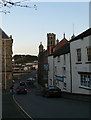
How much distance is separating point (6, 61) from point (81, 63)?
31.6 meters

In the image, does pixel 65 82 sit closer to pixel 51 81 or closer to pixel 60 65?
pixel 60 65

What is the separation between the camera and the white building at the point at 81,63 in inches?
947

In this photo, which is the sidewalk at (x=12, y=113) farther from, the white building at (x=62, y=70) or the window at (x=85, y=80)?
the white building at (x=62, y=70)

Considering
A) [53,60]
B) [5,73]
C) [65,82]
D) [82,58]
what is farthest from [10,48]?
[82,58]

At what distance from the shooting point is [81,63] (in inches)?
1013

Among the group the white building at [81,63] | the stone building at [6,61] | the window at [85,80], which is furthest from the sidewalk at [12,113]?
the stone building at [6,61]

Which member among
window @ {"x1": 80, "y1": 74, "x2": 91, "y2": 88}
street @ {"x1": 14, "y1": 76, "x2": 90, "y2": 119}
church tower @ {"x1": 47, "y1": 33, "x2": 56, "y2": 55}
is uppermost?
church tower @ {"x1": 47, "y1": 33, "x2": 56, "y2": 55}

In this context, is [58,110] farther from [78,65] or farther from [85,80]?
[78,65]

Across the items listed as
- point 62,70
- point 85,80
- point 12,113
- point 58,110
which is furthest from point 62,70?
point 12,113

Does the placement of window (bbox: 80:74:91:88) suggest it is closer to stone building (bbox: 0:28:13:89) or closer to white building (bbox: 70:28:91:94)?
white building (bbox: 70:28:91:94)

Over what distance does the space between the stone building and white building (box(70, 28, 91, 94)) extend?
89.0ft

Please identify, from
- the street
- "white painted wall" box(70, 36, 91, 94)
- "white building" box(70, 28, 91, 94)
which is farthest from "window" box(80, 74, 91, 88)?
the street

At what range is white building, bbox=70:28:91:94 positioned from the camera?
24.0 metres

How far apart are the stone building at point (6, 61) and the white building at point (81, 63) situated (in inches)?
1068
